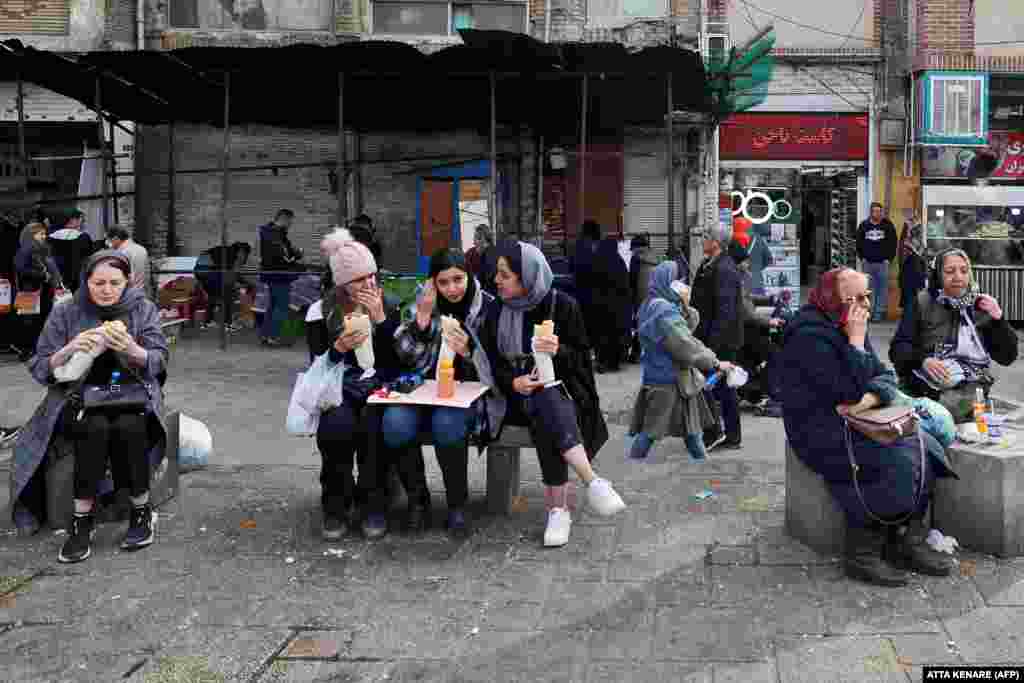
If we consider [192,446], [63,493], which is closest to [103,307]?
[63,493]

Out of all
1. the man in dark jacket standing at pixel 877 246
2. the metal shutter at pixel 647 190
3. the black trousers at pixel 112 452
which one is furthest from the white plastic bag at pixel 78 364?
the man in dark jacket standing at pixel 877 246

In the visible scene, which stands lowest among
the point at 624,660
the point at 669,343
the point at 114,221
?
the point at 624,660

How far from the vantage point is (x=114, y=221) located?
17047mm

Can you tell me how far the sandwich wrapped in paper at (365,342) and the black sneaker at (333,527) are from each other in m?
0.75

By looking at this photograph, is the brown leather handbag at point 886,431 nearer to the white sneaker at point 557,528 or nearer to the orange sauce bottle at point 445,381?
the white sneaker at point 557,528

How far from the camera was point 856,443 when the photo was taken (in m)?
5.13

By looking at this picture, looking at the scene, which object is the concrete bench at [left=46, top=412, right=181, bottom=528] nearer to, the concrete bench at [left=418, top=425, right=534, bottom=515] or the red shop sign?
the concrete bench at [left=418, top=425, right=534, bottom=515]

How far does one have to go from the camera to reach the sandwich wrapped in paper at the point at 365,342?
5883mm

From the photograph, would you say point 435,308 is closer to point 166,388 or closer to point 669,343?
point 669,343

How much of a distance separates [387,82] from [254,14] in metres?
4.11

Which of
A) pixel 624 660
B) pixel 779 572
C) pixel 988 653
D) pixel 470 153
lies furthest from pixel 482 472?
pixel 470 153

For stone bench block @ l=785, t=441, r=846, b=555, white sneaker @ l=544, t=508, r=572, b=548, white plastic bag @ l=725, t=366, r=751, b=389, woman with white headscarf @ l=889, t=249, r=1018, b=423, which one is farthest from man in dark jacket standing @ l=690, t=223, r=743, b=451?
white sneaker @ l=544, t=508, r=572, b=548

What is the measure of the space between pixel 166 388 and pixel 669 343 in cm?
576

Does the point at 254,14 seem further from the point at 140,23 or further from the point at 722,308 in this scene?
the point at 722,308
